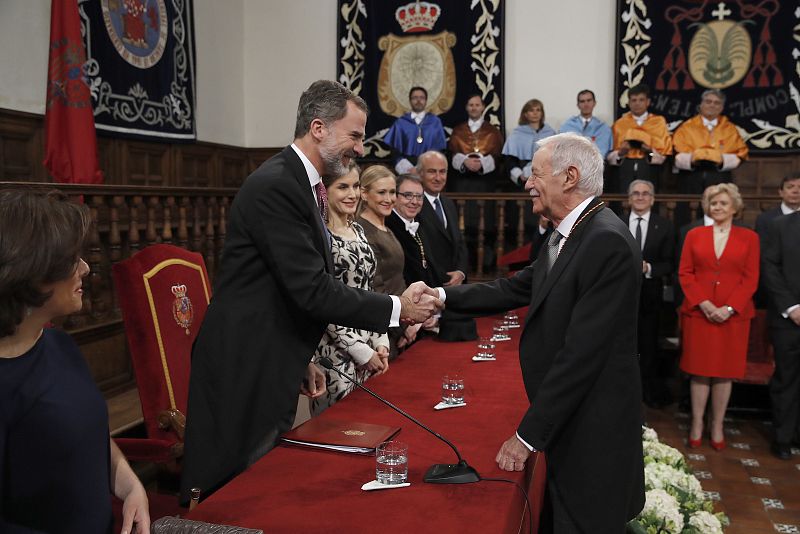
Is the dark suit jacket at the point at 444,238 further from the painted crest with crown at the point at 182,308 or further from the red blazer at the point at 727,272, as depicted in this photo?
the painted crest with crown at the point at 182,308

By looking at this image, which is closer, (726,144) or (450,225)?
(450,225)

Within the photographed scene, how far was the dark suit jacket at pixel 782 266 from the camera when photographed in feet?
14.8

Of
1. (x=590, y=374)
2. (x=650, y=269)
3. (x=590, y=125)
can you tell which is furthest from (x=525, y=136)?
(x=590, y=374)

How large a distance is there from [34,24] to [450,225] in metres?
3.86

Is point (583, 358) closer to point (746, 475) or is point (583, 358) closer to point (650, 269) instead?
point (746, 475)

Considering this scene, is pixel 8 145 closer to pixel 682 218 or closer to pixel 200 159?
pixel 200 159

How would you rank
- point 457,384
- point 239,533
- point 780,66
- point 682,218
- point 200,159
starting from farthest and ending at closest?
point 200,159
point 780,66
point 682,218
point 457,384
point 239,533

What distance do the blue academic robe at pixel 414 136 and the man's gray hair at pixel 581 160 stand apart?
5.86 m

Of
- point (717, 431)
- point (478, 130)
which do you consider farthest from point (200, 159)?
point (717, 431)

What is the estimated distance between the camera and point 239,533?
3.79 ft

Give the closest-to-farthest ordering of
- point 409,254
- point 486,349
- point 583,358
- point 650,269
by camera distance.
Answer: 1. point 583,358
2. point 486,349
3. point 409,254
4. point 650,269

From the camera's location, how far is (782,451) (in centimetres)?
446

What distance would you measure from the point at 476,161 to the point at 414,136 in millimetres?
821

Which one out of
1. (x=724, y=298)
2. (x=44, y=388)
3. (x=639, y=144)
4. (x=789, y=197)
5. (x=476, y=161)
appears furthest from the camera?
(x=476, y=161)
